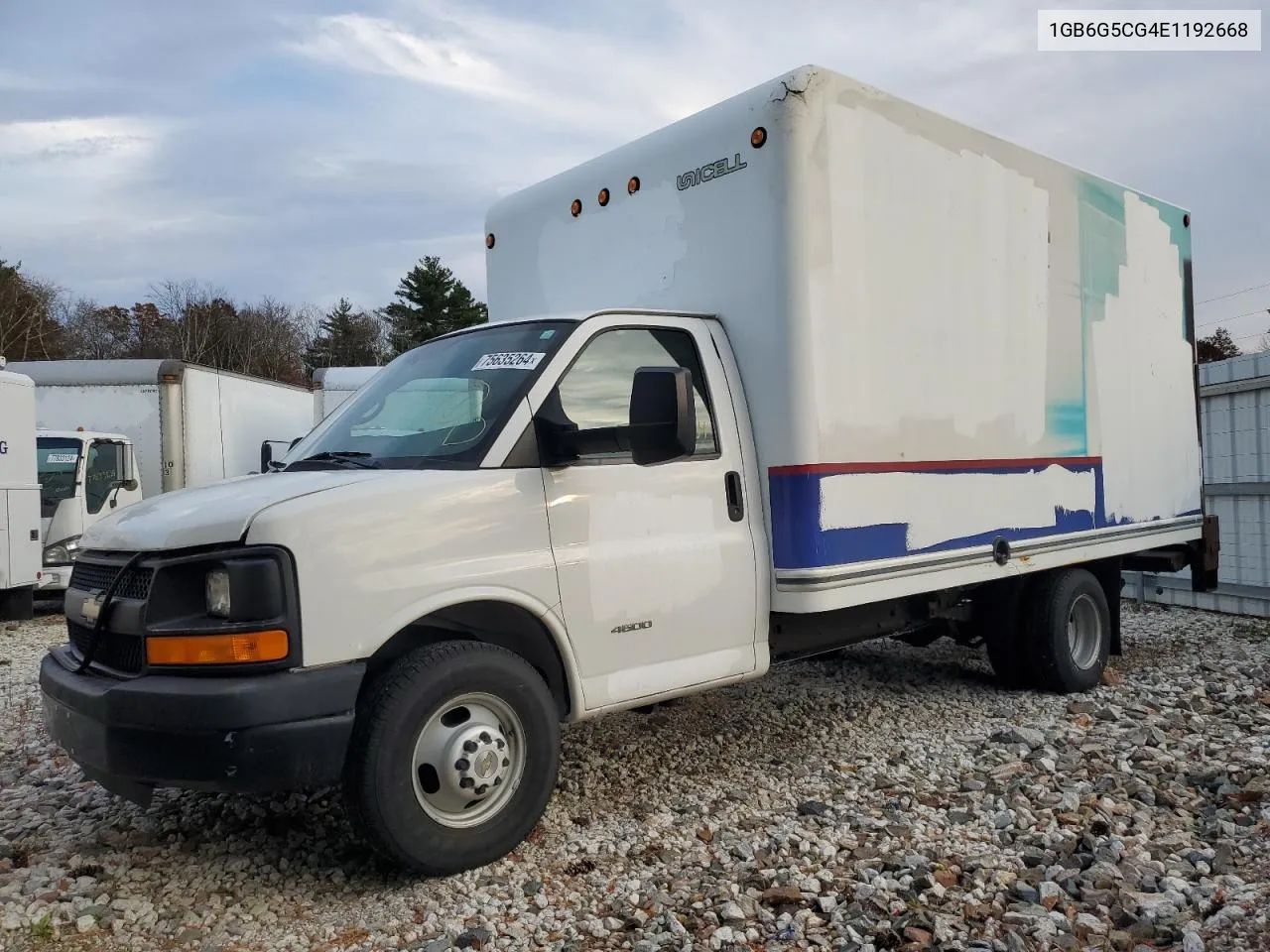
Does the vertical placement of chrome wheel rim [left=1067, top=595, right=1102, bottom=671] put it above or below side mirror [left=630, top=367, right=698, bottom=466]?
below

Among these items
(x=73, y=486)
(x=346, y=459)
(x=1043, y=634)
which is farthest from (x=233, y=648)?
(x=73, y=486)

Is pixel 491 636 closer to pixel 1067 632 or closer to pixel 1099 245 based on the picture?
pixel 1067 632

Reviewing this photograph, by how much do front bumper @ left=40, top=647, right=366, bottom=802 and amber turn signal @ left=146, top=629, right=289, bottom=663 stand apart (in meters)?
0.07

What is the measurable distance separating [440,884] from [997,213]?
467 cm

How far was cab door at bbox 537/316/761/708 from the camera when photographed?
4.09 m

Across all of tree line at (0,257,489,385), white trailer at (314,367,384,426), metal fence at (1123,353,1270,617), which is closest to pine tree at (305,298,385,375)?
tree line at (0,257,489,385)

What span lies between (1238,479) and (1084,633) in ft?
13.4

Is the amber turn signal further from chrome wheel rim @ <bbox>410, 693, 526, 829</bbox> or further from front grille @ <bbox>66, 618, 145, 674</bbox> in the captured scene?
chrome wheel rim @ <bbox>410, 693, 526, 829</bbox>

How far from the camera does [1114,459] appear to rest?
22.0ft

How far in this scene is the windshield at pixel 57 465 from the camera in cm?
1141

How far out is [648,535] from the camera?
14.1ft

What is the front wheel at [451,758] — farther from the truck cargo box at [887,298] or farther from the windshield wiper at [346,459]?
the truck cargo box at [887,298]

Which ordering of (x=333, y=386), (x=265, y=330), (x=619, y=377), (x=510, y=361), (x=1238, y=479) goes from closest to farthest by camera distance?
1. (x=510, y=361)
2. (x=619, y=377)
3. (x=1238, y=479)
4. (x=333, y=386)
5. (x=265, y=330)

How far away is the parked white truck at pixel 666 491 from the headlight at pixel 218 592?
11 millimetres
